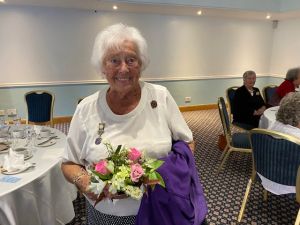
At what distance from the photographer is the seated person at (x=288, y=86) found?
13.5 ft

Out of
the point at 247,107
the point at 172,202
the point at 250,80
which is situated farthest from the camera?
the point at 250,80

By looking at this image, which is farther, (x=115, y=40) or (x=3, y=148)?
(x=3, y=148)

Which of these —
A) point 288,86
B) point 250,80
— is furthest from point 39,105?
point 288,86

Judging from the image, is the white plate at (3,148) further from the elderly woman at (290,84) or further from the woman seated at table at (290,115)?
the elderly woman at (290,84)

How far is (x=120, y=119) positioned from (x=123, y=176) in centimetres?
32

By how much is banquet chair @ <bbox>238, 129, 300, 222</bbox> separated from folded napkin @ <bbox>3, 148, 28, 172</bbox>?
1.71 meters

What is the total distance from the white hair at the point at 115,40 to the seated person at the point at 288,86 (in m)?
3.63

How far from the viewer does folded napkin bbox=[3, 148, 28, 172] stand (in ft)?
5.49

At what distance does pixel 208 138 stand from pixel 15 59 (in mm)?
3897

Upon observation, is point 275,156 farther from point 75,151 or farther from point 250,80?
point 250,80

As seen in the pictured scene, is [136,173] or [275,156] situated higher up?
[136,173]

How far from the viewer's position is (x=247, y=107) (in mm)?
3678

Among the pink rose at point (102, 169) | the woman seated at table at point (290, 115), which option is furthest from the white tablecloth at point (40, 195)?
the woman seated at table at point (290, 115)

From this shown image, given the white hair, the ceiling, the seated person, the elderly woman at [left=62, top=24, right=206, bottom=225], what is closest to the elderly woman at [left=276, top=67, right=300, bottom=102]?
the seated person
